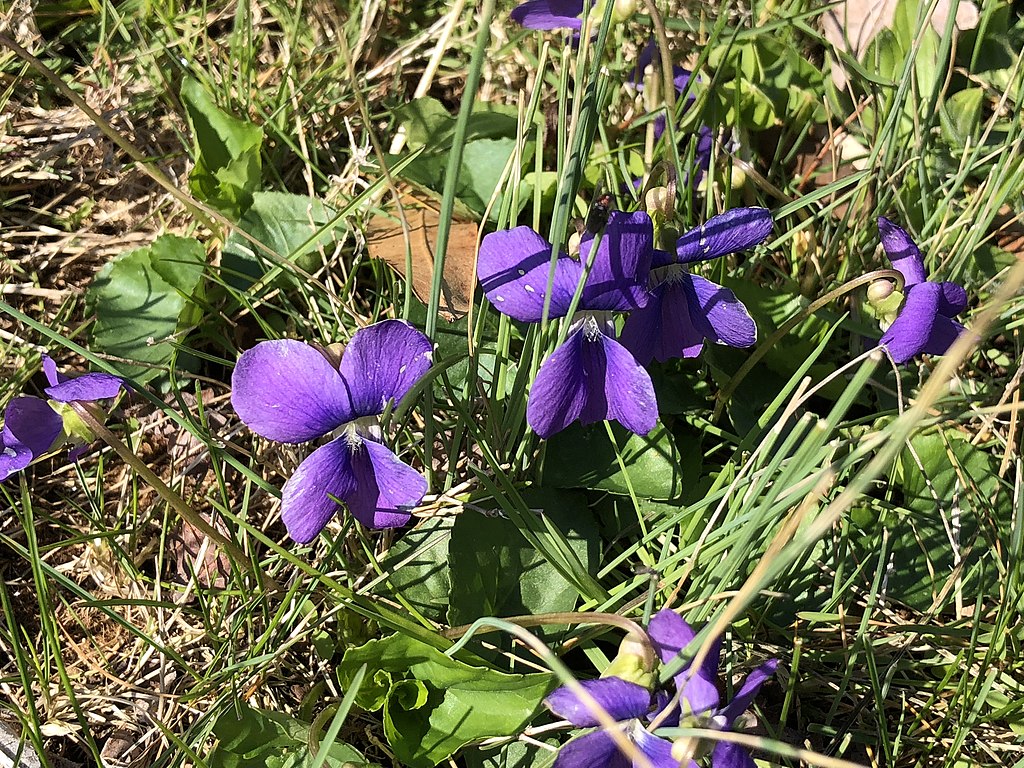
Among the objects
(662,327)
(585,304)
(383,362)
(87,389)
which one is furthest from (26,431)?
(662,327)

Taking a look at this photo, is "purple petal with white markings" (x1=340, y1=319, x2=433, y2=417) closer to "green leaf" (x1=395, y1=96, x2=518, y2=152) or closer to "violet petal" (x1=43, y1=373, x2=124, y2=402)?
"violet petal" (x1=43, y1=373, x2=124, y2=402)

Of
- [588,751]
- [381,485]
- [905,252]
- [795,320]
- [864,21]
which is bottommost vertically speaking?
[588,751]

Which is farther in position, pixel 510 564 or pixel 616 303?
pixel 510 564

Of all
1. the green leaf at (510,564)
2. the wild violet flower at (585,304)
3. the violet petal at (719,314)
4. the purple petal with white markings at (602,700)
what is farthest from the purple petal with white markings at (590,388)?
the purple petal with white markings at (602,700)

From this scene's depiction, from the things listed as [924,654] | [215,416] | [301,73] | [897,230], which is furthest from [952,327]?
[301,73]

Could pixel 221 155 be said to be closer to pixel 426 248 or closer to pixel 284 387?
pixel 426 248
